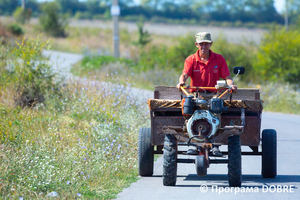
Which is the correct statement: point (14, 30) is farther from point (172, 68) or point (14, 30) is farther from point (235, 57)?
point (235, 57)

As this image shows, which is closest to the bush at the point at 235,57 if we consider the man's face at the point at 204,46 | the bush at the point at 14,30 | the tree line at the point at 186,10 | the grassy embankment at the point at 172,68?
the grassy embankment at the point at 172,68

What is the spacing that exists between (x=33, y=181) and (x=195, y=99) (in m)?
2.49

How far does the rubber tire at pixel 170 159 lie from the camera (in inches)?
A: 266

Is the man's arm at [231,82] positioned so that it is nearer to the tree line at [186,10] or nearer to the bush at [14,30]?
the bush at [14,30]

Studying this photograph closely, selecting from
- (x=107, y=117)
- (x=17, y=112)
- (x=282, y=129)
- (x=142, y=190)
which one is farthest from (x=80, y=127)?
(x=282, y=129)

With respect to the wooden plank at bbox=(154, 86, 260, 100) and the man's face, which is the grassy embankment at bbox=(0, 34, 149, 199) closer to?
the wooden plank at bbox=(154, 86, 260, 100)

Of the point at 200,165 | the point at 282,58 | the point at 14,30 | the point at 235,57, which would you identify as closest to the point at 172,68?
the point at 235,57

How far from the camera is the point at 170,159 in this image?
6.75m

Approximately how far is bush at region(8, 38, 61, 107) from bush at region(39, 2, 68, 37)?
113 feet

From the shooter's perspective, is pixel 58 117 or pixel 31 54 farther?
pixel 31 54

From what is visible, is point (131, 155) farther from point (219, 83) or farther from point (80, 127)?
point (219, 83)

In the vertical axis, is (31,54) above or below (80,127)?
above

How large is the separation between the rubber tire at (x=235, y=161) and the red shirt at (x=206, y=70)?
1239mm

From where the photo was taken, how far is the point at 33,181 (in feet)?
20.4
